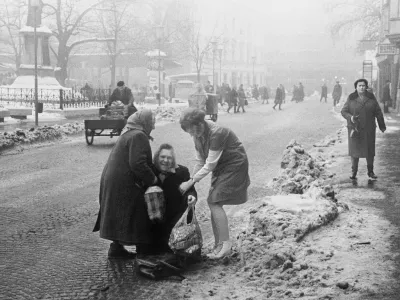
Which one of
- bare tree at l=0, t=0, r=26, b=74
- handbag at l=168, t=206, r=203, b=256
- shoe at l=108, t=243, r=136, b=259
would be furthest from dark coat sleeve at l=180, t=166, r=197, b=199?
bare tree at l=0, t=0, r=26, b=74

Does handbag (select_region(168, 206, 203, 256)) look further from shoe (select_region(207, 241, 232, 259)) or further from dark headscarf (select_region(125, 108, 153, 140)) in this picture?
dark headscarf (select_region(125, 108, 153, 140))

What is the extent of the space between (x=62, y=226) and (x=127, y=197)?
1.98 metres

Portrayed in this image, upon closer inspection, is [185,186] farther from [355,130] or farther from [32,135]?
[32,135]

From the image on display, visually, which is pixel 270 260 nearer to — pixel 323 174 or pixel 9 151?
pixel 323 174

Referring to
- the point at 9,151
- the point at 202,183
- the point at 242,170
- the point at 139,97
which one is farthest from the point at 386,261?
the point at 139,97

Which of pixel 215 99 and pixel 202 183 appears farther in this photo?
pixel 215 99

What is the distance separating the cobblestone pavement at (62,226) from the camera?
211 inches

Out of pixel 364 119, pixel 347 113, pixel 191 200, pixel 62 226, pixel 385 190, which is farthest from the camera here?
pixel 347 113

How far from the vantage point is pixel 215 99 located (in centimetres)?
2789

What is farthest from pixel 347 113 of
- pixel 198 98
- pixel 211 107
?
pixel 211 107

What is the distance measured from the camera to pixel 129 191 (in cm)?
592

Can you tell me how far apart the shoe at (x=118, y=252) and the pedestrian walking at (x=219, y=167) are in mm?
775

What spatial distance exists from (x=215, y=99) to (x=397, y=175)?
17266mm

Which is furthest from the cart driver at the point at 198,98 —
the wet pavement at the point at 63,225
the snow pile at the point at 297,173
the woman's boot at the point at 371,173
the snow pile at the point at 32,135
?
the woman's boot at the point at 371,173
